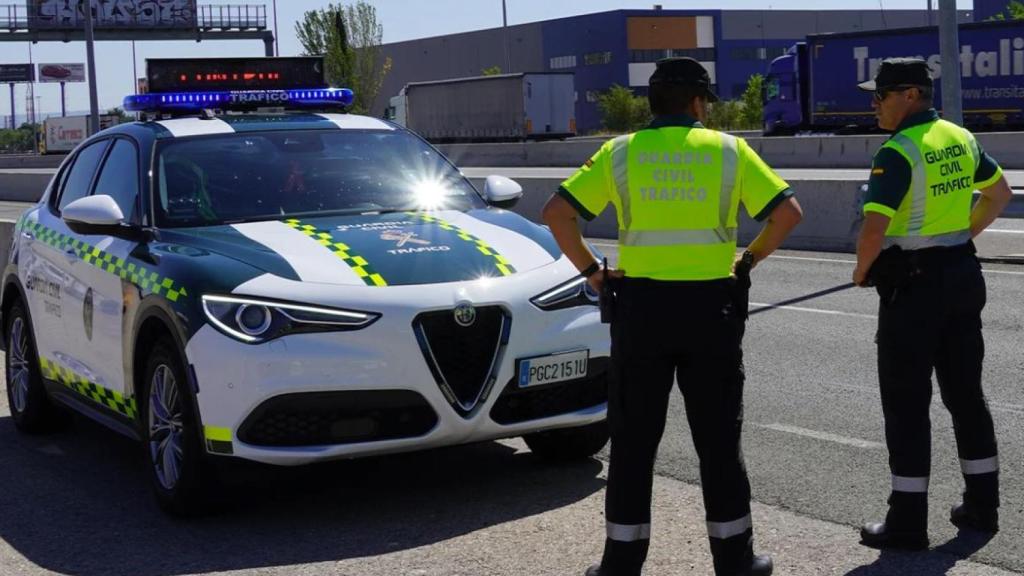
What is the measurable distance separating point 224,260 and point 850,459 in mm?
2824

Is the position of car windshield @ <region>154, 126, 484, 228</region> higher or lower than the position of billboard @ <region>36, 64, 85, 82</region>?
lower

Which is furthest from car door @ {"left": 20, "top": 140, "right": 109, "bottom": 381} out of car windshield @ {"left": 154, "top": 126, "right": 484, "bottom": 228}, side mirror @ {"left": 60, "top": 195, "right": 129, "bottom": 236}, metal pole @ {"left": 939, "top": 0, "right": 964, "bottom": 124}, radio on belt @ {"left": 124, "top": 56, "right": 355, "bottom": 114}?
metal pole @ {"left": 939, "top": 0, "right": 964, "bottom": 124}

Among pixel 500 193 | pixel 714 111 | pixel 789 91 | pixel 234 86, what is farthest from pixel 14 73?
pixel 500 193

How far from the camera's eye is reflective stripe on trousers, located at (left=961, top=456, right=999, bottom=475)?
18.0 feet

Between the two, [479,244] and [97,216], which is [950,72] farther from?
[97,216]

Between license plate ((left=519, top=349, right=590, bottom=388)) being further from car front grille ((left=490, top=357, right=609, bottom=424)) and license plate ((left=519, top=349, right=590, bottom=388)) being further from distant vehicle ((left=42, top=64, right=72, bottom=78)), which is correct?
distant vehicle ((left=42, top=64, right=72, bottom=78))

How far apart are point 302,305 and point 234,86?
10.4 ft

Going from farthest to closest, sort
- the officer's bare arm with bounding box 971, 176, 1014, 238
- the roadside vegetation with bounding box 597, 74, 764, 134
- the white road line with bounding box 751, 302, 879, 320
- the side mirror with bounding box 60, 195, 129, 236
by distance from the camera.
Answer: the roadside vegetation with bounding box 597, 74, 764, 134 < the white road line with bounding box 751, 302, 879, 320 < the side mirror with bounding box 60, 195, 129, 236 < the officer's bare arm with bounding box 971, 176, 1014, 238

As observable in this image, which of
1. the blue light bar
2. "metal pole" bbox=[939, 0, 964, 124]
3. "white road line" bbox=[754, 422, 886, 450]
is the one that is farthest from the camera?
"metal pole" bbox=[939, 0, 964, 124]

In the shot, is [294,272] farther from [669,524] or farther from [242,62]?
[242,62]

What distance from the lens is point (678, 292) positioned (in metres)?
4.66

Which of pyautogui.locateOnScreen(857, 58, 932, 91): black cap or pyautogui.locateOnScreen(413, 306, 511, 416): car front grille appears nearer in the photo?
pyautogui.locateOnScreen(857, 58, 932, 91): black cap

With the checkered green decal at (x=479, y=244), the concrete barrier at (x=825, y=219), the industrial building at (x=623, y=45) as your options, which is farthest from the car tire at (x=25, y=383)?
the industrial building at (x=623, y=45)

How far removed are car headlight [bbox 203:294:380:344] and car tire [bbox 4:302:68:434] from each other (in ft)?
8.28
